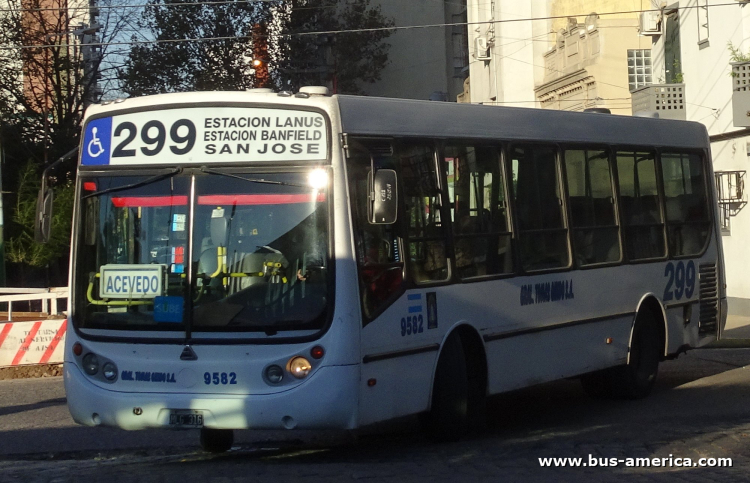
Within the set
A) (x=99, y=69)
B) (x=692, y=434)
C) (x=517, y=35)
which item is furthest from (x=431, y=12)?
(x=692, y=434)

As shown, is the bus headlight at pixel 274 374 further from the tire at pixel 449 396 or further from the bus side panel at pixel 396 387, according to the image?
the tire at pixel 449 396

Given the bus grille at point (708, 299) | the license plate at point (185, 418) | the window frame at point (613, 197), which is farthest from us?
the bus grille at point (708, 299)

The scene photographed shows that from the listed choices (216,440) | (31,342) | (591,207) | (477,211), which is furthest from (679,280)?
(31,342)

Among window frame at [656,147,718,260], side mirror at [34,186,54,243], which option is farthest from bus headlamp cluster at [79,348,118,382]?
window frame at [656,147,718,260]

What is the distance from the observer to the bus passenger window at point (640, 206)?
38.3 ft

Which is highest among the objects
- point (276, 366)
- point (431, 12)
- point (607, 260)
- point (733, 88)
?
point (431, 12)

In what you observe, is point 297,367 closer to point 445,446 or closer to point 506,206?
point 445,446

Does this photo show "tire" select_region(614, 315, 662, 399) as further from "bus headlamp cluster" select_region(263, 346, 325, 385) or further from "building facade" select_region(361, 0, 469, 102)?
"building facade" select_region(361, 0, 469, 102)

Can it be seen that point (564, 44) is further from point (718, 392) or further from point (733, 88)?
point (718, 392)

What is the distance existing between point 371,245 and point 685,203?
5897 millimetres

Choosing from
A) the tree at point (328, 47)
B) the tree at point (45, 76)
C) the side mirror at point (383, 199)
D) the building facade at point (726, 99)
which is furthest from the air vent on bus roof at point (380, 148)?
the tree at point (328, 47)

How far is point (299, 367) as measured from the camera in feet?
25.5

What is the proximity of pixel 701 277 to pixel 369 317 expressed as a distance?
624 cm

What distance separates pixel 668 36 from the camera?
2803 centimetres
